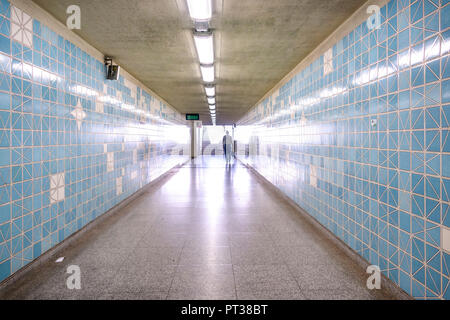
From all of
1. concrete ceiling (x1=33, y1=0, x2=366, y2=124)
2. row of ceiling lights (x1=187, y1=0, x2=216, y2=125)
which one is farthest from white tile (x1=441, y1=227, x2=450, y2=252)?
row of ceiling lights (x1=187, y1=0, x2=216, y2=125)

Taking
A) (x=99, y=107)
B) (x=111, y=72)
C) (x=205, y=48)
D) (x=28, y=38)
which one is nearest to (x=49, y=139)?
(x=28, y=38)

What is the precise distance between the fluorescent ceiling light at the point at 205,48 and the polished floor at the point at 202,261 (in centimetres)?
254

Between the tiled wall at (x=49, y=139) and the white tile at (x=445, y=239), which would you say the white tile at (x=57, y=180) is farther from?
the white tile at (x=445, y=239)

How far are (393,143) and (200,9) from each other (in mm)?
2190

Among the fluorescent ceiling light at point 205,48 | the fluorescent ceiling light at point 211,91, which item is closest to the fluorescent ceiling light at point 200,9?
the fluorescent ceiling light at point 205,48

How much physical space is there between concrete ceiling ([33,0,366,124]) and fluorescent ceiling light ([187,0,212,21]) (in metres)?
0.11

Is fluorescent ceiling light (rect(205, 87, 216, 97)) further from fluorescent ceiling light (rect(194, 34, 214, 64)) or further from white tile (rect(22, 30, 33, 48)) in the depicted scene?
white tile (rect(22, 30, 33, 48))

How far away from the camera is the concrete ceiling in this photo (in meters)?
2.70

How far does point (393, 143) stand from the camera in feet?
6.84

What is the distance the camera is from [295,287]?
218cm

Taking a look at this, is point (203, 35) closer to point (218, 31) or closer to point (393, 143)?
point (218, 31)

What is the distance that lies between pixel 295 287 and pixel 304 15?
2.74 m

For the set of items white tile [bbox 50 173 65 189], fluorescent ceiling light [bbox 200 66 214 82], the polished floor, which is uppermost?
fluorescent ceiling light [bbox 200 66 214 82]

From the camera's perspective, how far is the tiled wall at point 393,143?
1678mm
